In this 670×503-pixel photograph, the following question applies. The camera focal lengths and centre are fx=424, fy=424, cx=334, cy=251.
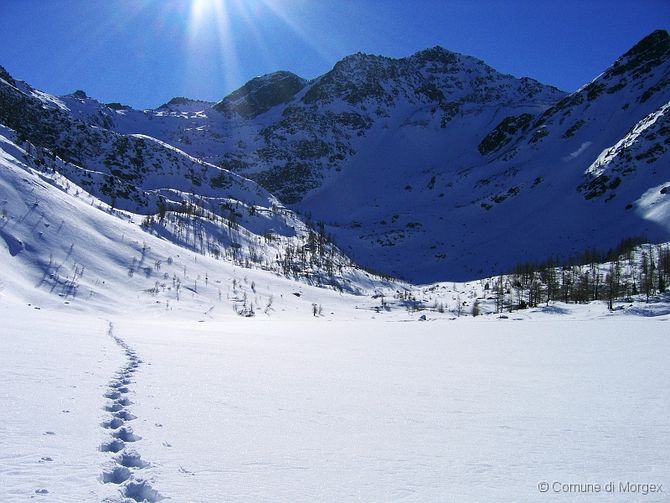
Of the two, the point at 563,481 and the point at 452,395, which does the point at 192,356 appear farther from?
the point at 563,481

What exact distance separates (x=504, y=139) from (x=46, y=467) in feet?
591

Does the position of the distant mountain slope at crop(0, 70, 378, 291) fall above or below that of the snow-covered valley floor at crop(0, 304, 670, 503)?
above

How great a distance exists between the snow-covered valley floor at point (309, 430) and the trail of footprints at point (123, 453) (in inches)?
0.6

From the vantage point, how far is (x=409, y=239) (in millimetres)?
120875

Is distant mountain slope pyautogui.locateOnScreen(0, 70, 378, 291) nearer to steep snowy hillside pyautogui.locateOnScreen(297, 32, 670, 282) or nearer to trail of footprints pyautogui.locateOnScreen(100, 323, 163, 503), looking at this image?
steep snowy hillside pyautogui.locateOnScreen(297, 32, 670, 282)

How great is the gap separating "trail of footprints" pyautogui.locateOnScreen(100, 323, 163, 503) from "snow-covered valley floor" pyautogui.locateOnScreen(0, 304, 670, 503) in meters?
0.02

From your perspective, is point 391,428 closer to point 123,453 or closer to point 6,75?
point 123,453

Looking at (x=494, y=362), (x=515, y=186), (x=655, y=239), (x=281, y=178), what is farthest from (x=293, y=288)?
(x=281, y=178)

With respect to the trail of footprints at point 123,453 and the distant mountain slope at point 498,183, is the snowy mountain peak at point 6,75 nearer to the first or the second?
the distant mountain slope at point 498,183

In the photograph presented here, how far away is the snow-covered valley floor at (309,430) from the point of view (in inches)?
144

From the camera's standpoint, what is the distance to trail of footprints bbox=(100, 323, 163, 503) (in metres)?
3.48

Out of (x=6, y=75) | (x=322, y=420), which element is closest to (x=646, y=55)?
(x=322, y=420)

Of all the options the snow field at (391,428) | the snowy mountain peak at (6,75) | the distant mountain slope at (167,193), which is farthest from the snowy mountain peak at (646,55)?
the snowy mountain peak at (6,75)

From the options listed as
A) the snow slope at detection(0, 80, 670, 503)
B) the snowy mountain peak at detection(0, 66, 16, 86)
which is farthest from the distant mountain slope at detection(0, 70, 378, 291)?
the snow slope at detection(0, 80, 670, 503)
